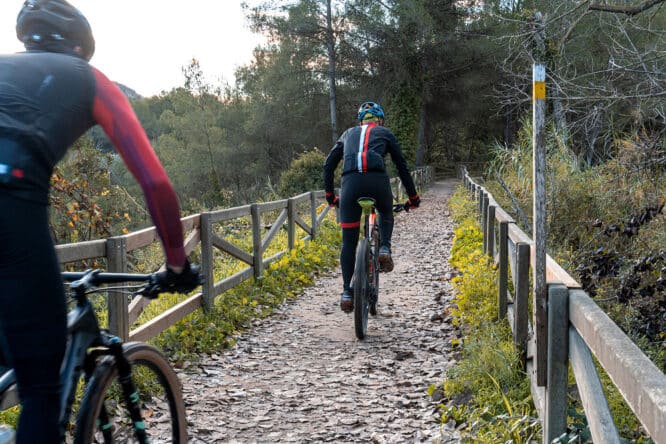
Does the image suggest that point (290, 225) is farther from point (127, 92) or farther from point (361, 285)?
point (127, 92)

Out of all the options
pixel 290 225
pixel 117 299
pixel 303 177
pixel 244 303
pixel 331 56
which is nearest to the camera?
pixel 117 299

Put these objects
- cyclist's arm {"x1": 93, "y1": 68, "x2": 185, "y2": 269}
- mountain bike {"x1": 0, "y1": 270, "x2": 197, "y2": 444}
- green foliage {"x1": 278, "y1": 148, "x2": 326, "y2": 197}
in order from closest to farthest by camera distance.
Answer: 1. cyclist's arm {"x1": 93, "y1": 68, "x2": 185, "y2": 269}
2. mountain bike {"x1": 0, "y1": 270, "x2": 197, "y2": 444}
3. green foliage {"x1": 278, "y1": 148, "x2": 326, "y2": 197}

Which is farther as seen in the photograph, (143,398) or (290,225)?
(290,225)

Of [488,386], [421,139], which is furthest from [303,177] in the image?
[488,386]

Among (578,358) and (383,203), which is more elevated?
(383,203)

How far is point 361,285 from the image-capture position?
6.04m

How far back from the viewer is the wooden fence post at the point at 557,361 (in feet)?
10.00

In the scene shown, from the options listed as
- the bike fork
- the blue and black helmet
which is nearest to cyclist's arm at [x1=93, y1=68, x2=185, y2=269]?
the bike fork

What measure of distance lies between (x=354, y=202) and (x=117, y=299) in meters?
2.45

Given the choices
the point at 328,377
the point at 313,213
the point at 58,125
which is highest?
the point at 58,125

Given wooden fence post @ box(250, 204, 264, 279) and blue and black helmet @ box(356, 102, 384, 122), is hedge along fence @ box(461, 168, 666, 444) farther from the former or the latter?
wooden fence post @ box(250, 204, 264, 279)

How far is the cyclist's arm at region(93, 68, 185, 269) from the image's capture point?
2010mm

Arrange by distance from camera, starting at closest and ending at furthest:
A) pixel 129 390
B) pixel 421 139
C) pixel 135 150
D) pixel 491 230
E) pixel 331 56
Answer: pixel 135 150
pixel 129 390
pixel 491 230
pixel 331 56
pixel 421 139

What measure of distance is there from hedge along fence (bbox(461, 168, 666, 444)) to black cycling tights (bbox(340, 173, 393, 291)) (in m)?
1.61
